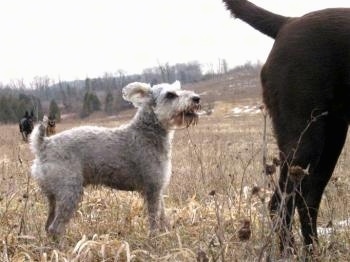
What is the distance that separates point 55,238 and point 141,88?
1.81 metres

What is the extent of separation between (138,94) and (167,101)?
0.36 meters

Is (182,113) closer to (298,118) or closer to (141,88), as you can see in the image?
(141,88)

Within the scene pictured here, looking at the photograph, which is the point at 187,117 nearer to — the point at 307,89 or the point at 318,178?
the point at 318,178

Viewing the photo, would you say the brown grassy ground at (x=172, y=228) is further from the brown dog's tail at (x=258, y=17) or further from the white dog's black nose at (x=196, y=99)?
the brown dog's tail at (x=258, y=17)

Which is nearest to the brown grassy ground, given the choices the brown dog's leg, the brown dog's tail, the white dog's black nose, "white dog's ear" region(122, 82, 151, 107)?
the brown dog's leg

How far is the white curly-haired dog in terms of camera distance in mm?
4664

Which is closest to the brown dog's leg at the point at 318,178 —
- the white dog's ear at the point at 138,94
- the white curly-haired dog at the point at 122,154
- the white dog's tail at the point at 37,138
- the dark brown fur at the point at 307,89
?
the dark brown fur at the point at 307,89

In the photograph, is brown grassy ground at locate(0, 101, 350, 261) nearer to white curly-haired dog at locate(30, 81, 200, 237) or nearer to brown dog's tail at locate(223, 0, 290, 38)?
white curly-haired dog at locate(30, 81, 200, 237)

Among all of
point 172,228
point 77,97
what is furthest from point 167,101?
point 77,97

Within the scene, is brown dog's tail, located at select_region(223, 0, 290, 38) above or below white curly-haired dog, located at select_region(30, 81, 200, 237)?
above

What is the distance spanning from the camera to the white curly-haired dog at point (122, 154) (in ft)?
15.3

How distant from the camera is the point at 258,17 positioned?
172 inches

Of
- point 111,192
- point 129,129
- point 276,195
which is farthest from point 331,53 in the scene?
point 111,192

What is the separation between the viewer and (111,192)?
21.7 feet
